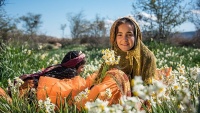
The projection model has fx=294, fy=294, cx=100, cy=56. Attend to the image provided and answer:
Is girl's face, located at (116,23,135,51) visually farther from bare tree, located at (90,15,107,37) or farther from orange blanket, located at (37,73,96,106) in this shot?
bare tree, located at (90,15,107,37)

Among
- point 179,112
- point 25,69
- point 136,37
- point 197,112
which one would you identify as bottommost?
point 25,69

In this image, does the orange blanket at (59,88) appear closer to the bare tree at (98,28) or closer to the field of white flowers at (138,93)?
the field of white flowers at (138,93)

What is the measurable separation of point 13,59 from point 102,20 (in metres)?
23.9

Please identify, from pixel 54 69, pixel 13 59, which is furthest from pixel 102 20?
pixel 54 69

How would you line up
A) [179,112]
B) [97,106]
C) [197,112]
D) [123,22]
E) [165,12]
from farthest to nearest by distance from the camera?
[165,12] < [123,22] < [179,112] < [97,106] < [197,112]

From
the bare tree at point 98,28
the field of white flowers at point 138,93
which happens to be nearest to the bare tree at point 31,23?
the bare tree at point 98,28

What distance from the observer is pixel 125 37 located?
10.5ft

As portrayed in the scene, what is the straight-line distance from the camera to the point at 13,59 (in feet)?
19.6

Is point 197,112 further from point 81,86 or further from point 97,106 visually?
point 81,86

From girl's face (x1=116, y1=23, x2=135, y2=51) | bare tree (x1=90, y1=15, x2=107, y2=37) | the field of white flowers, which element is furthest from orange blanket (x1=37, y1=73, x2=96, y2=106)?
bare tree (x1=90, y1=15, x2=107, y2=37)

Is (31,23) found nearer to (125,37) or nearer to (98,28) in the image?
(98,28)

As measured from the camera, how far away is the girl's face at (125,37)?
320 cm

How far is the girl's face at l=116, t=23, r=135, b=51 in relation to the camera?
3.20 meters

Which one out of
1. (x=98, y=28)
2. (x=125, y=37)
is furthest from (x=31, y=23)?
(x=125, y=37)
